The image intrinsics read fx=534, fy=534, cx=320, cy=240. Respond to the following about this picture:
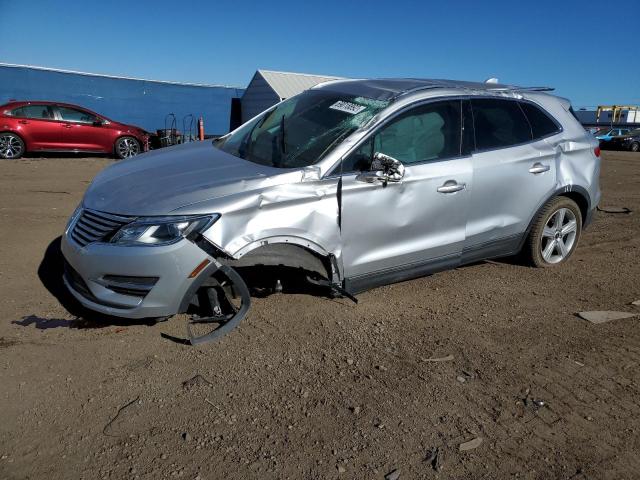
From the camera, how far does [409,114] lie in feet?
13.7

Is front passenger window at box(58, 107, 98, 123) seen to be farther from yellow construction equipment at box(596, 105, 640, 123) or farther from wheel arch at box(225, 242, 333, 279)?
yellow construction equipment at box(596, 105, 640, 123)

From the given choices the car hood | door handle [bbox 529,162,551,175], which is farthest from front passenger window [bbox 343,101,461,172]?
door handle [bbox 529,162,551,175]

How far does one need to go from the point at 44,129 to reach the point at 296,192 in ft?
40.7

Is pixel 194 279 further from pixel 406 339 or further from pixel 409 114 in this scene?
pixel 409 114

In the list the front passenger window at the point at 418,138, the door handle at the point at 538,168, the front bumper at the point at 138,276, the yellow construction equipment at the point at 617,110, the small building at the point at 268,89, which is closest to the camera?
the front bumper at the point at 138,276

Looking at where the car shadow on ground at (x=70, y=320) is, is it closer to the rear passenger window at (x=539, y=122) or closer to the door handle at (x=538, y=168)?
the door handle at (x=538, y=168)

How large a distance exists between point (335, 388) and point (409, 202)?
1566mm

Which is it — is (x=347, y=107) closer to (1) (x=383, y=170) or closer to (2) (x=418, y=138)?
(2) (x=418, y=138)

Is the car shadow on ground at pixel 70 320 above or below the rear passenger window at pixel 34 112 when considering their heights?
Answer: below

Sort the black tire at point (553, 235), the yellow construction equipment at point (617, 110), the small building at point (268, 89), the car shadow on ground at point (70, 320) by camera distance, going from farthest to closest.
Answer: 1. the yellow construction equipment at point (617, 110)
2. the small building at point (268, 89)
3. the black tire at point (553, 235)
4. the car shadow on ground at point (70, 320)

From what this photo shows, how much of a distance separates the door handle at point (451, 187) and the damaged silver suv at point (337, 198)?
1 centimetres

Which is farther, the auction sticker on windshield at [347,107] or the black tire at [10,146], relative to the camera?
the black tire at [10,146]

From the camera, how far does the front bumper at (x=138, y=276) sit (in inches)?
129

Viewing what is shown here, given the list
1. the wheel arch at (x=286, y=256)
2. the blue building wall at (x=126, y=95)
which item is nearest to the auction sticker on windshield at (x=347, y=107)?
the wheel arch at (x=286, y=256)
